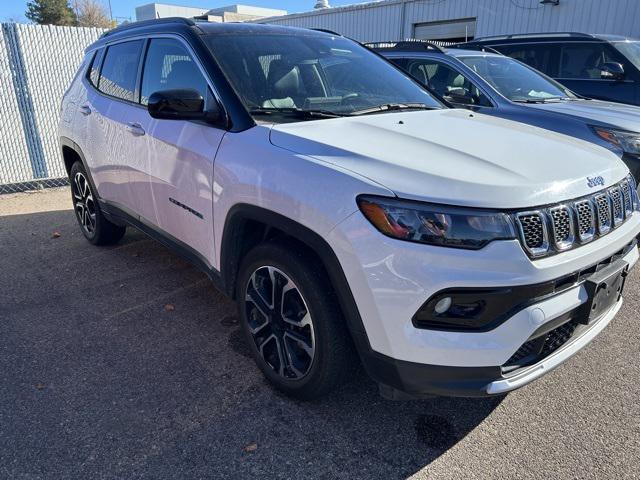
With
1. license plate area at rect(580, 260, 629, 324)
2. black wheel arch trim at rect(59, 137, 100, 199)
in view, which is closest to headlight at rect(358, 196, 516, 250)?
license plate area at rect(580, 260, 629, 324)

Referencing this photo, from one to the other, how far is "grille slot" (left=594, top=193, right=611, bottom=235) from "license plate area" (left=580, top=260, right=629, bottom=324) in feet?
0.58

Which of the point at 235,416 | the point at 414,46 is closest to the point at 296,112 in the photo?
the point at 235,416

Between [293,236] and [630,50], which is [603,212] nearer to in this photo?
[293,236]

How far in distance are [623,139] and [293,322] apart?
12.5 ft

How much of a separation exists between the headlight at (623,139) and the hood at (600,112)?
0.05 metres

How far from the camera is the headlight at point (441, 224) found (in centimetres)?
186

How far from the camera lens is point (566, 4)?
45.8 feet

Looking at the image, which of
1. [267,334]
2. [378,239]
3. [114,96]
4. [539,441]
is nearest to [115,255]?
[114,96]

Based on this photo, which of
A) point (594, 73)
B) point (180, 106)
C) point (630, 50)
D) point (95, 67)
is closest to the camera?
point (180, 106)

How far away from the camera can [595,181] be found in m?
2.24

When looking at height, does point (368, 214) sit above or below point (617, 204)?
above

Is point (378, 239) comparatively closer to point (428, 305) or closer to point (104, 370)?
point (428, 305)

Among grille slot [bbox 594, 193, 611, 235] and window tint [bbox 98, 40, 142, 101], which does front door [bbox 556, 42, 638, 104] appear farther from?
window tint [bbox 98, 40, 142, 101]

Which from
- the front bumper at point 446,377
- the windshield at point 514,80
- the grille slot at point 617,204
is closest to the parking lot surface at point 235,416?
the front bumper at point 446,377
